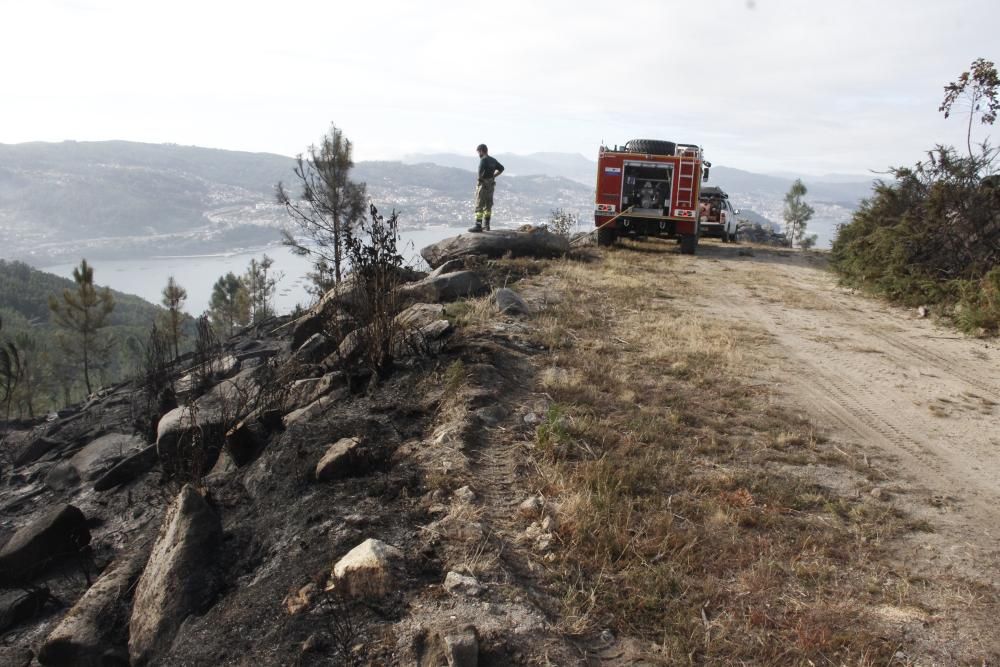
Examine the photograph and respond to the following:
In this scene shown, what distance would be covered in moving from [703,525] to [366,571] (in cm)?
176

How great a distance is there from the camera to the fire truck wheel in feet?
50.4

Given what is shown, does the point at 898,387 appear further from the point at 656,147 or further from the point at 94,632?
the point at 656,147

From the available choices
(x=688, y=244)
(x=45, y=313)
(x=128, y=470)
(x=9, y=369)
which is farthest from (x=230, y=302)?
(x=45, y=313)

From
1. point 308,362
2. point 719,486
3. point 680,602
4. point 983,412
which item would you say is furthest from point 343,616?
point 983,412

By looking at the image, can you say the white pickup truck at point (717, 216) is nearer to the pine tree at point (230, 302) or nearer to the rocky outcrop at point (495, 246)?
the rocky outcrop at point (495, 246)

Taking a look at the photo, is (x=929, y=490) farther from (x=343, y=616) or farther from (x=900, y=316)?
(x=900, y=316)

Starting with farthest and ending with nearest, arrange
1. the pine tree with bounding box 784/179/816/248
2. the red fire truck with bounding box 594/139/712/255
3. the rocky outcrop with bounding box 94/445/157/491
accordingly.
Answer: the pine tree with bounding box 784/179/816/248
the red fire truck with bounding box 594/139/712/255
the rocky outcrop with bounding box 94/445/157/491

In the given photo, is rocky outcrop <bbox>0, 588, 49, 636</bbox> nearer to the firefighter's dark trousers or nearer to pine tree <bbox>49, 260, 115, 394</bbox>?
the firefighter's dark trousers

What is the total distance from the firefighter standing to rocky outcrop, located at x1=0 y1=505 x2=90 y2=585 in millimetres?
9433

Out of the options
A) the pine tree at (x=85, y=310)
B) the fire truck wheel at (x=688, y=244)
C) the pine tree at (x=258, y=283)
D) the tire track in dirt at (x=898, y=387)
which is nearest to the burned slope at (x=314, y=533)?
the tire track in dirt at (x=898, y=387)

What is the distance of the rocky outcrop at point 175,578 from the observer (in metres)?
3.02

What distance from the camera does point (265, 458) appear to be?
4.43 meters

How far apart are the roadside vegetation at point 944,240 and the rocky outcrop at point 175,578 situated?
340 inches

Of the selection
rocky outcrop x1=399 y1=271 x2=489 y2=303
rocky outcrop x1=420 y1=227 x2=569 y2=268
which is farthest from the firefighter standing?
rocky outcrop x1=399 y1=271 x2=489 y2=303
